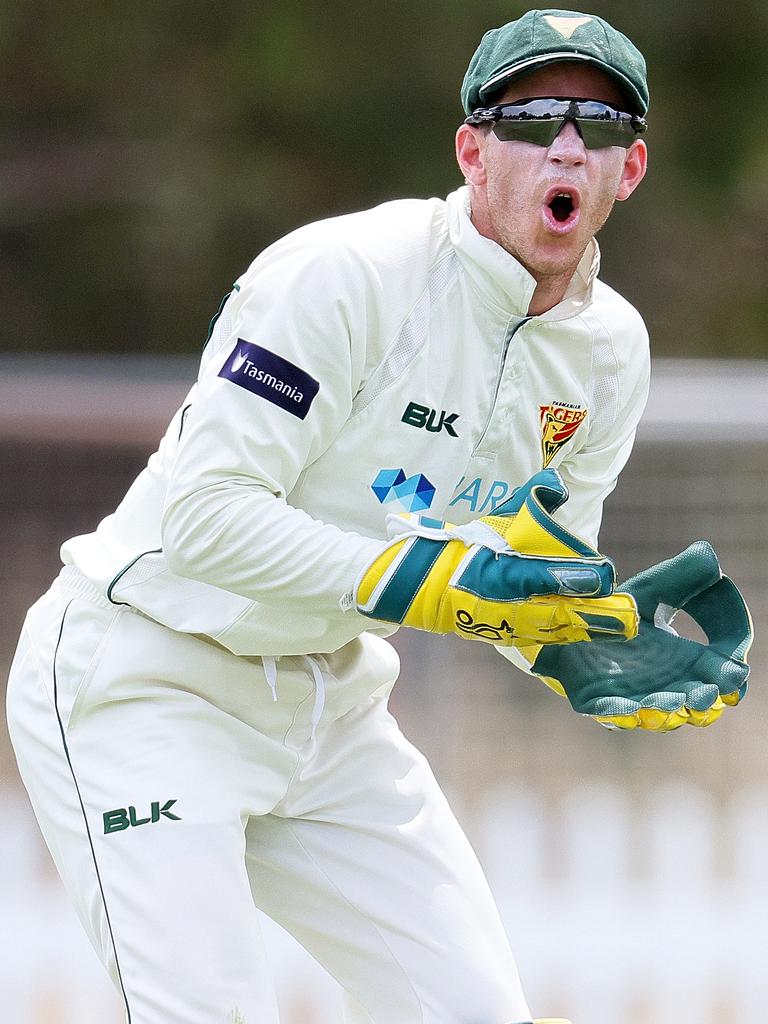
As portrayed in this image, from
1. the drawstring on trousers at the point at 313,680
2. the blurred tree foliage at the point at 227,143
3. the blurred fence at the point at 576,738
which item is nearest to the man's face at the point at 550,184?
the drawstring on trousers at the point at 313,680

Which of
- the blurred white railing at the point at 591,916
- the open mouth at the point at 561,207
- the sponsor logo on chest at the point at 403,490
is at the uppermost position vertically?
the open mouth at the point at 561,207

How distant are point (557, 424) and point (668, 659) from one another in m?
0.41

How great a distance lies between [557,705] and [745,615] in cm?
250

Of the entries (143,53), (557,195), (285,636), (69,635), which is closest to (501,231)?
(557,195)

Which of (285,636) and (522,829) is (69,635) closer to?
(285,636)

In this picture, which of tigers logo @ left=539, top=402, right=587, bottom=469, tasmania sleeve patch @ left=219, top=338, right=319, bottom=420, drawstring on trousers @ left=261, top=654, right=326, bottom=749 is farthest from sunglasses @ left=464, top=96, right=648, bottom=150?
drawstring on trousers @ left=261, top=654, right=326, bottom=749

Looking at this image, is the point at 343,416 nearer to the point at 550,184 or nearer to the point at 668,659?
the point at 550,184

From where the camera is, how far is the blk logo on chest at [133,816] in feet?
8.20

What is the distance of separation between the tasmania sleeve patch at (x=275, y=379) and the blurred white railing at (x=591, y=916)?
246 centimetres

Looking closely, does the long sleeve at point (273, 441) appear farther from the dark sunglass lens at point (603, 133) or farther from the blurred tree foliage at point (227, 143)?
the blurred tree foliage at point (227, 143)

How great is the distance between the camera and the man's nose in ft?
8.43

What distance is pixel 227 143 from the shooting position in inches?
419

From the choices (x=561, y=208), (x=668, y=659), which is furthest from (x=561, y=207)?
(x=668, y=659)

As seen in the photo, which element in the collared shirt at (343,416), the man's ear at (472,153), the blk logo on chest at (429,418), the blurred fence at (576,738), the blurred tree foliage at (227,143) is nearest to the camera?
the collared shirt at (343,416)
